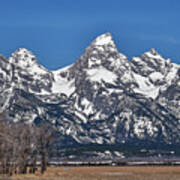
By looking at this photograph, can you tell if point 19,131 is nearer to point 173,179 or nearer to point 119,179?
point 119,179

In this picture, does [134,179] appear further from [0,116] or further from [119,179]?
[0,116]

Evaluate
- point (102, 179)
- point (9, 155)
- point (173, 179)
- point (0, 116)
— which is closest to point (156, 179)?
point (173, 179)

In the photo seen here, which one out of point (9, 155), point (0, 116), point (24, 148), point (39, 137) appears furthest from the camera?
point (39, 137)

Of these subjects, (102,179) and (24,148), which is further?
(24,148)

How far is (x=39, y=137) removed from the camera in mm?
195375

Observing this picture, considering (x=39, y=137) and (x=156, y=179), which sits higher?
(x=39, y=137)

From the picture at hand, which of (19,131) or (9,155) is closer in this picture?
(9,155)

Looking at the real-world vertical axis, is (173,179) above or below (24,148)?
below

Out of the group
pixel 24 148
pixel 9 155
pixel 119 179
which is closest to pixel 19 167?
pixel 24 148

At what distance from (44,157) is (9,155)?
4060 cm

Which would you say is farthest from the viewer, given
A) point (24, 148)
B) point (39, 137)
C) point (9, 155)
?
point (39, 137)

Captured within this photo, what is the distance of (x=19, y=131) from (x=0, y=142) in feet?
153

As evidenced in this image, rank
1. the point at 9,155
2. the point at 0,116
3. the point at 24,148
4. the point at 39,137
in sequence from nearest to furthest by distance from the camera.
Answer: the point at 0,116 → the point at 9,155 → the point at 24,148 → the point at 39,137

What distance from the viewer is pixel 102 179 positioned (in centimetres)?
16050
